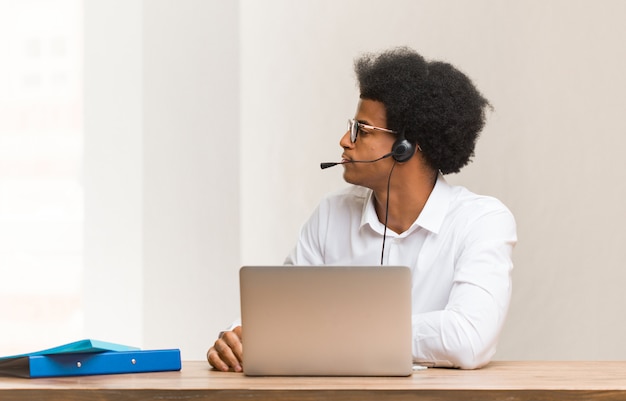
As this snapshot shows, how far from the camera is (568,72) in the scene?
11.5 feet

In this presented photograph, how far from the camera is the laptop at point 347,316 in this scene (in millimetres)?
1693

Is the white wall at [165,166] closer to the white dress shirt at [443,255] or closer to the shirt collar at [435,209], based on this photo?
the white dress shirt at [443,255]

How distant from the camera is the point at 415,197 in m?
2.50

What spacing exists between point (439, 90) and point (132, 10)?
1830mm

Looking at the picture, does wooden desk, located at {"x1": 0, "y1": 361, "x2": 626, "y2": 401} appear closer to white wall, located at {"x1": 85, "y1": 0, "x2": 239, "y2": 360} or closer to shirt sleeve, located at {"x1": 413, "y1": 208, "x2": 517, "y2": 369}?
shirt sleeve, located at {"x1": 413, "y1": 208, "x2": 517, "y2": 369}

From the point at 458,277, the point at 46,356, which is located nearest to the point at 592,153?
the point at 458,277

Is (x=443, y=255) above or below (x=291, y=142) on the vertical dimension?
below

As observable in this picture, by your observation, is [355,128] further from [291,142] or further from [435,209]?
[291,142]

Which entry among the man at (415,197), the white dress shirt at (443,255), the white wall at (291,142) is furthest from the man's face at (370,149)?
the white wall at (291,142)

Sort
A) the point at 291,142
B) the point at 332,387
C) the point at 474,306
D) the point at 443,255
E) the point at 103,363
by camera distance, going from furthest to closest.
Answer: the point at 291,142, the point at 443,255, the point at 474,306, the point at 103,363, the point at 332,387

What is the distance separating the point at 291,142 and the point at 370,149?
1345 millimetres

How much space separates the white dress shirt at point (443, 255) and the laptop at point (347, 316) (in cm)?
4

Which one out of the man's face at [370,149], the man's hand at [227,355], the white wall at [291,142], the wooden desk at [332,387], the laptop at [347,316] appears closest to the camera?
the wooden desk at [332,387]

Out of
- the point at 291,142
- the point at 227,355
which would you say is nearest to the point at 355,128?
the point at 227,355
